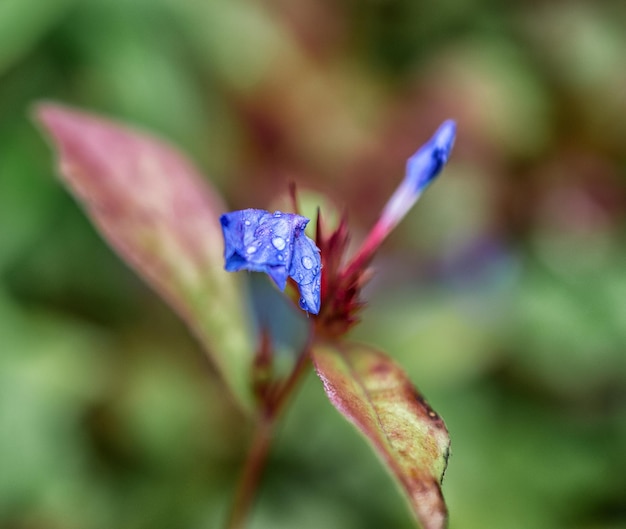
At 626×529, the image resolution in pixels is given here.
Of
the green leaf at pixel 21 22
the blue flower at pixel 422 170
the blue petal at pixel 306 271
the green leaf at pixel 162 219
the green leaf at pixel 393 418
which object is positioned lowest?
the green leaf at pixel 393 418

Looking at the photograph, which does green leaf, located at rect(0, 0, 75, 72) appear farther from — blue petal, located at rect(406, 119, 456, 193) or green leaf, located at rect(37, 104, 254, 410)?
blue petal, located at rect(406, 119, 456, 193)

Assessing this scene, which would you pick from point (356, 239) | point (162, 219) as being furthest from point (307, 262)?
point (356, 239)

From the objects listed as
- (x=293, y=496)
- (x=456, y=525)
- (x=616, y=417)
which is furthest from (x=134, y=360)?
(x=616, y=417)

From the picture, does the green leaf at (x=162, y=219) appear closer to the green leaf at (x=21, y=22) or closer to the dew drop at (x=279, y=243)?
the dew drop at (x=279, y=243)

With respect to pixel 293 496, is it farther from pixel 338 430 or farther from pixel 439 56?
pixel 439 56

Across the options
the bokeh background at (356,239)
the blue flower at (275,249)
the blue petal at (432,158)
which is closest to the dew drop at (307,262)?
the blue flower at (275,249)
